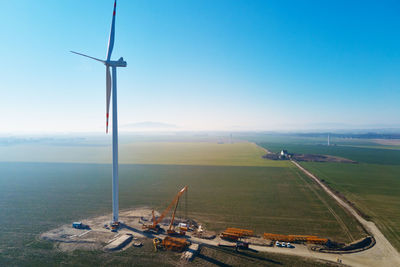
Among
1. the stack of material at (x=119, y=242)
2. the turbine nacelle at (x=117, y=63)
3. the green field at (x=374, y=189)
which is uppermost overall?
the turbine nacelle at (x=117, y=63)

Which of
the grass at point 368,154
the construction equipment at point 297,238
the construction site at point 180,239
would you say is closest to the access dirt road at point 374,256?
the construction site at point 180,239

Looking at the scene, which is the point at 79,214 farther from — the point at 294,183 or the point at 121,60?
the point at 294,183

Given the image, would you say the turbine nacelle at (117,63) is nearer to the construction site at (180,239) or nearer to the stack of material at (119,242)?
the construction site at (180,239)

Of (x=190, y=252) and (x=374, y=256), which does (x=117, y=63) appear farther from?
(x=374, y=256)

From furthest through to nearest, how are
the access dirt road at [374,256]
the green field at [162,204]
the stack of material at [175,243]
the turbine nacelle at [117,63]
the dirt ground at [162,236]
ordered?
the turbine nacelle at [117,63], the stack of material at [175,243], the green field at [162,204], the dirt ground at [162,236], the access dirt road at [374,256]

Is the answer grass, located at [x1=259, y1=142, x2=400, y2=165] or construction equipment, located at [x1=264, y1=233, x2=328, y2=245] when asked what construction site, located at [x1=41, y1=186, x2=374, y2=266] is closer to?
construction equipment, located at [x1=264, y1=233, x2=328, y2=245]

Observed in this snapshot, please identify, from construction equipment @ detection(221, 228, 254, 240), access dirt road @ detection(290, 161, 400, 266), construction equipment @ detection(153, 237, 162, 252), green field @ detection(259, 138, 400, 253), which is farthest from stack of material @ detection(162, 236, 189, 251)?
green field @ detection(259, 138, 400, 253)
